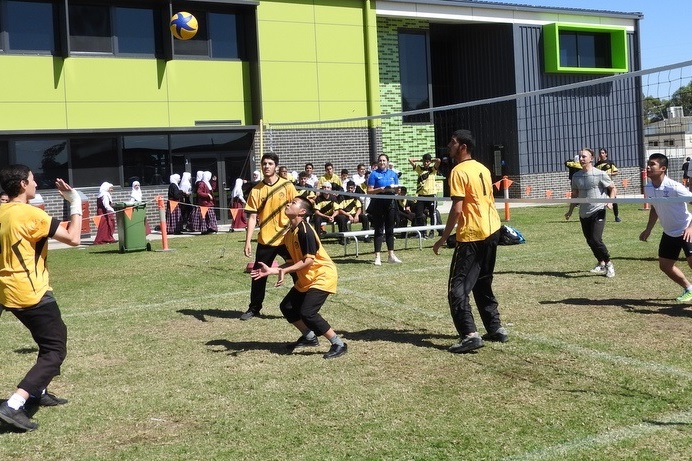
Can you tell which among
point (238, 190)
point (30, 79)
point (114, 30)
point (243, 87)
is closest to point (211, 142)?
point (243, 87)

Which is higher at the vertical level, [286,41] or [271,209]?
[286,41]

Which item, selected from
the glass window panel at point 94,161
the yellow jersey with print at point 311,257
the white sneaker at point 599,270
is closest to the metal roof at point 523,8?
the glass window panel at point 94,161

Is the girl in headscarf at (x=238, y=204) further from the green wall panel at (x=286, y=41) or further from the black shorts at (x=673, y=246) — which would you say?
the black shorts at (x=673, y=246)

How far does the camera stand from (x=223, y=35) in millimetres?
25625

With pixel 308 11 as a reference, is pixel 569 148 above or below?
below

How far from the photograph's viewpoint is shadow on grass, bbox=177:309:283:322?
962cm

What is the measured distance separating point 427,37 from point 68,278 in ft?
69.2

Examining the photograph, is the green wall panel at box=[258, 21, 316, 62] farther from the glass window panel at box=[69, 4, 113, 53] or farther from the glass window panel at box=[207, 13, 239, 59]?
the glass window panel at box=[69, 4, 113, 53]

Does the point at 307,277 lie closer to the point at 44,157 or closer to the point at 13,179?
the point at 13,179

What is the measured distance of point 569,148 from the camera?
50.6ft

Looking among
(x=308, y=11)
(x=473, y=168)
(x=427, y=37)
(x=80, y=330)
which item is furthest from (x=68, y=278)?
(x=427, y=37)

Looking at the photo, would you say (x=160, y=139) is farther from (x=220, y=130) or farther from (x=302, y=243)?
(x=302, y=243)

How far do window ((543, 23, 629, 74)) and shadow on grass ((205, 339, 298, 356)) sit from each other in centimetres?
2711

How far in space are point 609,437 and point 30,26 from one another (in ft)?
71.8
